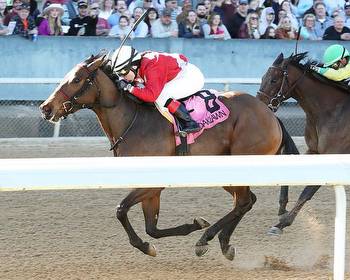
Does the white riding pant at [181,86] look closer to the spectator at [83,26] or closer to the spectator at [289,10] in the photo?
the spectator at [83,26]

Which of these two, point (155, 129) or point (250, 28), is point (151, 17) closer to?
point (250, 28)

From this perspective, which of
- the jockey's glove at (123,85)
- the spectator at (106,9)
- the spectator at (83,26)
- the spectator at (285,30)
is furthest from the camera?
the spectator at (285,30)

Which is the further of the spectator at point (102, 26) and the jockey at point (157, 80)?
the spectator at point (102, 26)

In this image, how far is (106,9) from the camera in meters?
12.3

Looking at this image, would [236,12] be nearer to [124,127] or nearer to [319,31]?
→ [319,31]

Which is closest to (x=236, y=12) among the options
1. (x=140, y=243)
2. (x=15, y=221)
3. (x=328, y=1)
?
(x=328, y=1)

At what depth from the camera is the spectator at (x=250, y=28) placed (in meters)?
12.6

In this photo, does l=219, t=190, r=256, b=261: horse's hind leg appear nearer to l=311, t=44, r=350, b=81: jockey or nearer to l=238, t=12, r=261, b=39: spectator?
l=311, t=44, r=350, b=81: jockey

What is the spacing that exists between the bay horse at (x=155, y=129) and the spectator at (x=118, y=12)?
19.6ft

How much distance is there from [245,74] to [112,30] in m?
2.23

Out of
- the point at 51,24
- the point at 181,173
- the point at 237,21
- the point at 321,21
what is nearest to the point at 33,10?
the point at 51,24

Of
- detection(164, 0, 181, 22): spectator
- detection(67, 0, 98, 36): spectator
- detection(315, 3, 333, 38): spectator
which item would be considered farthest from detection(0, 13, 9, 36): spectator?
detection(315, 3, 333, 38): spectator

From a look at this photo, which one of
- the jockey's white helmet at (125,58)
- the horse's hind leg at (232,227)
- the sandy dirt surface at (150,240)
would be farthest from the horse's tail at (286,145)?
the jockey's white helmet at (125,58)

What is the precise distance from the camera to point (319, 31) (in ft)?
42.7
